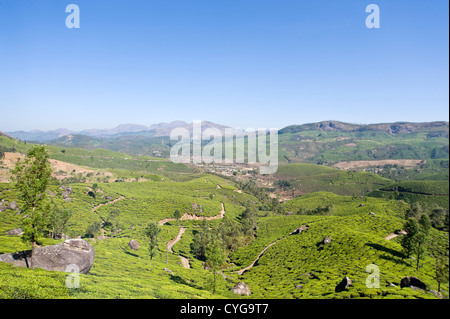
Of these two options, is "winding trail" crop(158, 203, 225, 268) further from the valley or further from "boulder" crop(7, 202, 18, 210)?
"boulder" crop(7, 202, 18, 210)

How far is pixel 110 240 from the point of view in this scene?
67.6 meters

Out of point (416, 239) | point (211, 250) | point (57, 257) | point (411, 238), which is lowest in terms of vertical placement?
point (411, 238)

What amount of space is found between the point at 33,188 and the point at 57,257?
12.5 metres

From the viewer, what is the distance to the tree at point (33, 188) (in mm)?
24859

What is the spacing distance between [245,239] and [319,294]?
194ft

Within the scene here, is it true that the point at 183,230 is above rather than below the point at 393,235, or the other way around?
below

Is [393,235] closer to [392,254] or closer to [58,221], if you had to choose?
[392,254]

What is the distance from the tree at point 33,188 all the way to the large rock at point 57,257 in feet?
20.9

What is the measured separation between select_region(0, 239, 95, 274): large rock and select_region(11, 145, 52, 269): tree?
638cm

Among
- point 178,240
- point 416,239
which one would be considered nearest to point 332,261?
point 416,239

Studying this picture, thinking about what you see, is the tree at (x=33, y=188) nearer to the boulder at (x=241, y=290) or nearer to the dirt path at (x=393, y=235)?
the boulder at (x=241, y=290)

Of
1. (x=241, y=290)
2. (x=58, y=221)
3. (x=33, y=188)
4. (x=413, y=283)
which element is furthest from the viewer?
(x=58, y=221)

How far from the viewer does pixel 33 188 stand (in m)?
25.2

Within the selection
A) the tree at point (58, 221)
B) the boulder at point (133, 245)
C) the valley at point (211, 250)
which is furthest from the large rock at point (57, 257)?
the boulder at point (133, 245)
